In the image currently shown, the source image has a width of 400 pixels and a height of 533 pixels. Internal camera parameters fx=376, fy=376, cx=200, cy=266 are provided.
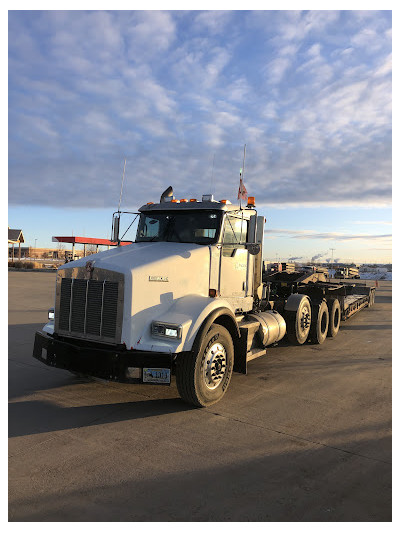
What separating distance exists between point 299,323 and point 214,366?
158 inches

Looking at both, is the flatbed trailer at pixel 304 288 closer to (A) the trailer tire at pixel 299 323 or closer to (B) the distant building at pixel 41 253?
(A) the trailer tire at pixel 299 323

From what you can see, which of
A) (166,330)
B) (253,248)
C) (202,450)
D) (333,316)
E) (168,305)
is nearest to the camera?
(202,450)

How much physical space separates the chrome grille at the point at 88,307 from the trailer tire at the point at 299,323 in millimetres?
4904

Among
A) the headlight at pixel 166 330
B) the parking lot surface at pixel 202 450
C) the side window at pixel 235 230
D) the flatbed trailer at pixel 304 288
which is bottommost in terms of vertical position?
the parking lot surface at pixel 202 450

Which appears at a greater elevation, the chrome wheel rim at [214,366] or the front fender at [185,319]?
the front fender at [185,319]

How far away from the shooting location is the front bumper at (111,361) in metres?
4.37

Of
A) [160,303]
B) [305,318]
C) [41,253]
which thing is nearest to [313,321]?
[305,318]

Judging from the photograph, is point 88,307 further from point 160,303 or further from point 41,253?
point 41,253

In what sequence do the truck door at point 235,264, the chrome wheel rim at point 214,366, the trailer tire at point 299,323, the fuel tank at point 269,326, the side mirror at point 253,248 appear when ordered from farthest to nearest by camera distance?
the trailer tire at point 299,323, the fuel tank at point 269,326, the truck door at point 235,264, the side mirror at point 253,248, the chrome wheel rim at point 214,366

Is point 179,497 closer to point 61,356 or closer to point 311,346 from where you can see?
point 61,356

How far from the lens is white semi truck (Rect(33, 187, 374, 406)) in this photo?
177 inches

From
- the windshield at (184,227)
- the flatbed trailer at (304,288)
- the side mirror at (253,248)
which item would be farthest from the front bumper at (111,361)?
the flatbed trailer at (304,288)

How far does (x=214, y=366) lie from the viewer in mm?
5062
